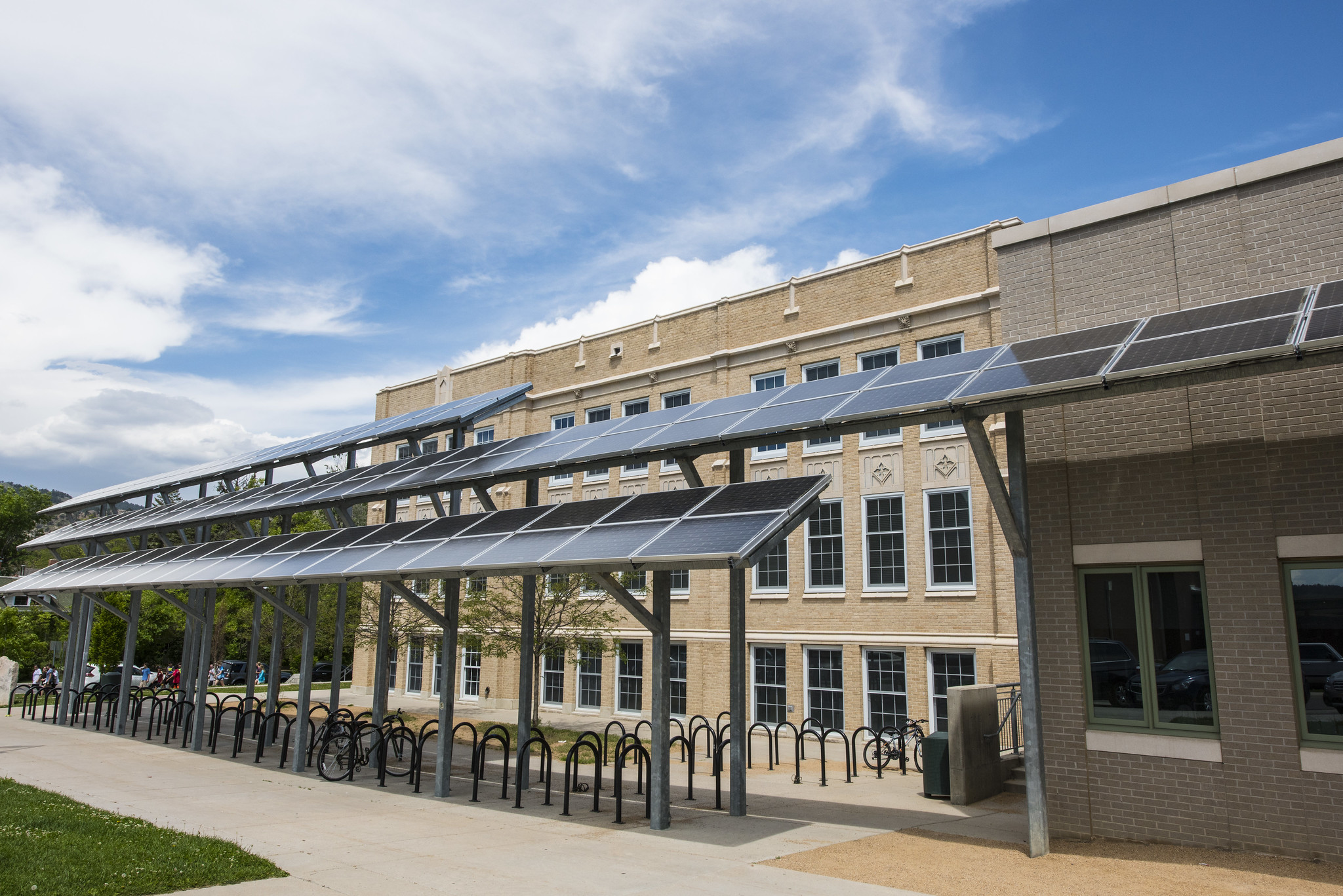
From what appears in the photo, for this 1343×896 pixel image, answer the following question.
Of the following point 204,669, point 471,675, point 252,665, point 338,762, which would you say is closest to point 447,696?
point 338,762

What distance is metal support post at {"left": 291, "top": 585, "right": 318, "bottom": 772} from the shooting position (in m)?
15.0

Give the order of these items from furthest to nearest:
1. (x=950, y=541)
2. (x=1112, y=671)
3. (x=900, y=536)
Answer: (x=900, y=536) < (x=950, y=541) < (x=1112, y=671)

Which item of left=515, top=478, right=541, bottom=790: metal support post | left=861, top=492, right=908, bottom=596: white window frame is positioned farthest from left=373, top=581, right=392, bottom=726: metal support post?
left=861, top=492, right=908, bottom=596: white window frame

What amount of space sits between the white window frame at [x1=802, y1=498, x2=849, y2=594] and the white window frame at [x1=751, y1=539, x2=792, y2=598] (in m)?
0.53

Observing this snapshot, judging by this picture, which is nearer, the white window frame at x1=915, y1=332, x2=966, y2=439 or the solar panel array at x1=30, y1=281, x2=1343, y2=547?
the solar panel array at x1=30, y1=281, x2=1343, y2=547

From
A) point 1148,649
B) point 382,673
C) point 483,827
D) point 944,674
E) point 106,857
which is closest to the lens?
point 106,857

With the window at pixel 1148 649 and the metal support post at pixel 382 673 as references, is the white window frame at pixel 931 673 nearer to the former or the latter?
the window at pixel 1148 649

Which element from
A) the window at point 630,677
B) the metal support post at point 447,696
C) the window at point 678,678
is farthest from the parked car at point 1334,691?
the window at point 630,677

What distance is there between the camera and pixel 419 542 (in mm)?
13977

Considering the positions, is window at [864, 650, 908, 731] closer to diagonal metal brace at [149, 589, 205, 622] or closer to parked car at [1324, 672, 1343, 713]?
parked car at [1324, 672, 1343, 713]

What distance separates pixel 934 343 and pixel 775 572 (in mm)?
7843

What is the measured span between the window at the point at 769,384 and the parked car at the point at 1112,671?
52.7 ft

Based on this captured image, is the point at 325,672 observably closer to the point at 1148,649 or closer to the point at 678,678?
the point at 678,678

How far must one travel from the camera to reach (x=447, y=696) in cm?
1343
